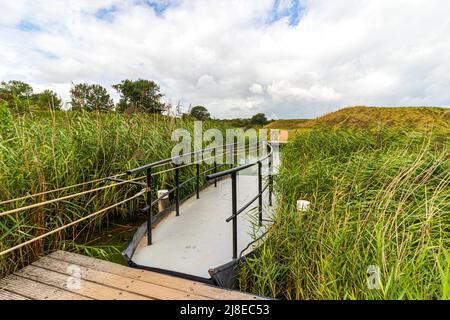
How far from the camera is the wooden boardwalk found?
1.68m

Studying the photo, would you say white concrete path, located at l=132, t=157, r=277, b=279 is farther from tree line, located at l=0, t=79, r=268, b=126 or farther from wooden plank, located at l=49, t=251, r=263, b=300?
tree line, located at l=0, t=79, r=268, b=126

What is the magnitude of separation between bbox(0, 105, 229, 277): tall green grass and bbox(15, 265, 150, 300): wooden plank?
0.29 m

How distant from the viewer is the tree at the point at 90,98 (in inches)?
153

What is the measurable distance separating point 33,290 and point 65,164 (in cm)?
154

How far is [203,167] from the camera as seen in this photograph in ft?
16.4

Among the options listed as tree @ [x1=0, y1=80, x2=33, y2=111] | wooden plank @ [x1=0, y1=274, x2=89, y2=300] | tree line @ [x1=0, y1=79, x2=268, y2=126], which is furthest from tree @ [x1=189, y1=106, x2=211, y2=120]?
wooden plank @ [x1=0, y1=274, x2=89, y2=300]

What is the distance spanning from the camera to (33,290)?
1.78 metres

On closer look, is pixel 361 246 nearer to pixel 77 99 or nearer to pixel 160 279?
pixel 160 279

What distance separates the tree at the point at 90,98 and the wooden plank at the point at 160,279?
99.7 inches

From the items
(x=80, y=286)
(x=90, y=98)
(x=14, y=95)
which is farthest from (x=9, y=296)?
(x=90, y=98)

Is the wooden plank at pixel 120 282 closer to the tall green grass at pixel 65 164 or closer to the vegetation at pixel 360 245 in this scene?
the tall green grass at pixel 65 164

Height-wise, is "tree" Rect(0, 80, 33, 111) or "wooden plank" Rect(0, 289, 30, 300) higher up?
"tree" Rect(0, 80, 33, 111)
